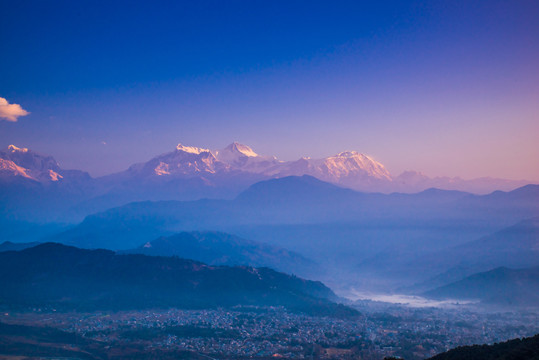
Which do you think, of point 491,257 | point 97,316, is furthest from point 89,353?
point 491,257

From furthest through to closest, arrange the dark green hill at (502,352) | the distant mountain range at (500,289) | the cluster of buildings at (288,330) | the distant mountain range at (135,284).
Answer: the distant mountain range at (500,289), the distant mountain range at (135,284), the cluster of buildings at (288,330), the dark green hill at (502,352)

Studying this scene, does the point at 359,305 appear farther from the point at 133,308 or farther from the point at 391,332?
the point at 133,308

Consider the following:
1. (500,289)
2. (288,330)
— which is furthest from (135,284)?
(500,289)

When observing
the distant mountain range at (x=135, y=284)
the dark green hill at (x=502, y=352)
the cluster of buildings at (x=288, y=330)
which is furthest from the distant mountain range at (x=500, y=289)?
the dark green hill at (x=502, y=352)

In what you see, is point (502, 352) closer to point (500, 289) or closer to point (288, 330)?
point (288, 330)

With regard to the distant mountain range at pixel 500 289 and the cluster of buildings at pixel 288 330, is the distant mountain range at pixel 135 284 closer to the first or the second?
the cluster of buildings at pixel 288 330

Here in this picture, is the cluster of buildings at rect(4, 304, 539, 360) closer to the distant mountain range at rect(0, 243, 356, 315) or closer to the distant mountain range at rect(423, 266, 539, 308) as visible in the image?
the distant mountain range at rect(0, 243, 356, 315)
